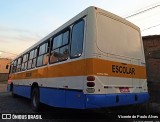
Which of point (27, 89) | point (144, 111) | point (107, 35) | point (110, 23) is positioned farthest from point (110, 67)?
point (27, 89)

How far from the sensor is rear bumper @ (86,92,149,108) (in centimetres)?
569

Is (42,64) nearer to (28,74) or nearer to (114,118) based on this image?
(28,74)

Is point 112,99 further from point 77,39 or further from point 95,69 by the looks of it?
point 77,39

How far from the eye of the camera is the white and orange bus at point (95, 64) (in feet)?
19.4

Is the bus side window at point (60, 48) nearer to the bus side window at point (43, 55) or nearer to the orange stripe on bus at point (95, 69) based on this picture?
the orange stripe on bus at point (95, 69)

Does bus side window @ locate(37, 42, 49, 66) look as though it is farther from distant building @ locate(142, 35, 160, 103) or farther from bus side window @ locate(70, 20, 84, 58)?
distant building @ locate(142, 35, 160, 103)

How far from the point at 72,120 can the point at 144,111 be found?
287 cm

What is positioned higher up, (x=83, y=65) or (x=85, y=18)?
(x=85, y=18)

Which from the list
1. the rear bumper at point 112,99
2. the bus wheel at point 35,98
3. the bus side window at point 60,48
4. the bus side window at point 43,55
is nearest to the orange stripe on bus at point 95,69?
the bus side window at point 60,48

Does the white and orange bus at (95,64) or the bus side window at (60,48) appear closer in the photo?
the white and orange bus at (95,64)

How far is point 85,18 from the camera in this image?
6.33m

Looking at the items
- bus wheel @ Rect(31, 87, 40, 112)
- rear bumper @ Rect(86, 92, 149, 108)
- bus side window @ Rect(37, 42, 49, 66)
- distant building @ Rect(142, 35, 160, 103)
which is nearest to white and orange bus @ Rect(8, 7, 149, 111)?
rear bumper @ Rect(86, 92, 149, 108)

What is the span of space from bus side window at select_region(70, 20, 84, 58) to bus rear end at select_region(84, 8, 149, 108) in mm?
437

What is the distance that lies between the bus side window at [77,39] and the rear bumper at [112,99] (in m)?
1.31
